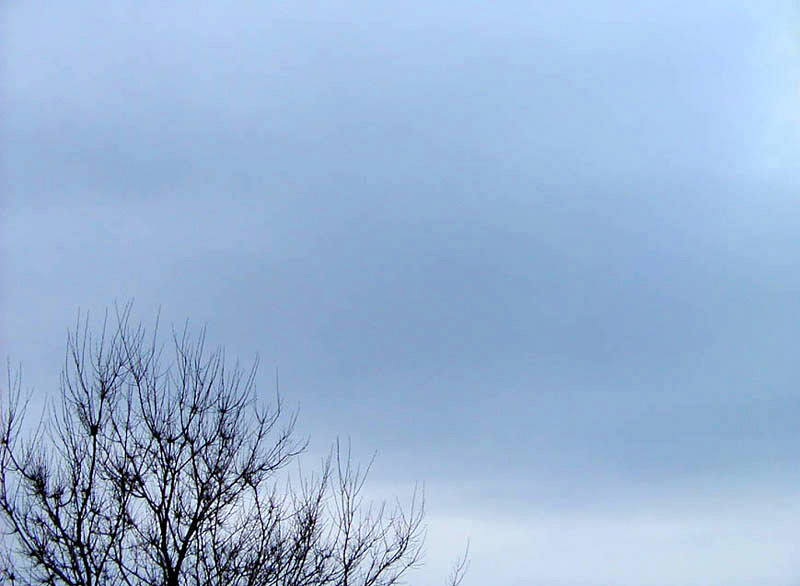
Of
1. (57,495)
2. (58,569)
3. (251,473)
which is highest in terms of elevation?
(251,473)

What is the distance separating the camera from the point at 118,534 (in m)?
13.7

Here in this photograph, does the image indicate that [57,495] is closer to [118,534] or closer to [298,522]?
[118,534]

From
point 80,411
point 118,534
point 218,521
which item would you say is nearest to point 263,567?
point 218,521

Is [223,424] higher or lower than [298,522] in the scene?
higher

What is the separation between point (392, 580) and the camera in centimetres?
1523

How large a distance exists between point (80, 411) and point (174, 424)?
1224 mm

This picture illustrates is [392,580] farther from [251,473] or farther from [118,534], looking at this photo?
[118,534]

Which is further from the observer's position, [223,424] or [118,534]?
[223,424]

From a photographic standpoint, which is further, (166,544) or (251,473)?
(251,473)

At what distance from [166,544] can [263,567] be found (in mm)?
1291

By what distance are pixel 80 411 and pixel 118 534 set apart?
1.73 m

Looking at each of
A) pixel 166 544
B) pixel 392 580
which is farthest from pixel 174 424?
pixel 392 580

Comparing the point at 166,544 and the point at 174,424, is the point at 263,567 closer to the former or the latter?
the point at 166,544

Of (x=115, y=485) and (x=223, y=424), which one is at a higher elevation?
(x=223, y=424)
